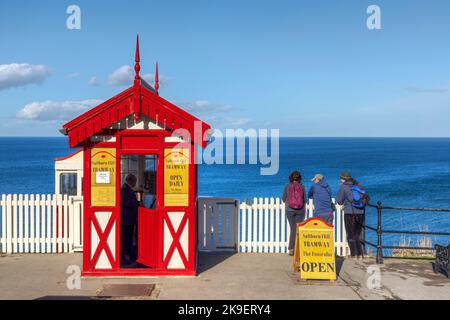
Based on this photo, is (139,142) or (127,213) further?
(127,213)

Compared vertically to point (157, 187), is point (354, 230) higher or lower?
lower

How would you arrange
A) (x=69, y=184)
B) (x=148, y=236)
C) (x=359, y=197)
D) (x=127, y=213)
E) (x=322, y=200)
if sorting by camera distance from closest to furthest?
(x=148, y=236), (x=127, y=213), (x=322, y=200), (x=359, y=197), (x=69, y=184)

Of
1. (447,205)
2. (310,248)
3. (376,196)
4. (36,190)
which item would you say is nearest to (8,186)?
(36,190)

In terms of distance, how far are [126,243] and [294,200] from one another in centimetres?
373

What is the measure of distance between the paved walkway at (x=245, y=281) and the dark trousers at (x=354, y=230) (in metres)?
0.43

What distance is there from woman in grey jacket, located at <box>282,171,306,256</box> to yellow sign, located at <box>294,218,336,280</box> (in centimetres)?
154

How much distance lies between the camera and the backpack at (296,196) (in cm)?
1081

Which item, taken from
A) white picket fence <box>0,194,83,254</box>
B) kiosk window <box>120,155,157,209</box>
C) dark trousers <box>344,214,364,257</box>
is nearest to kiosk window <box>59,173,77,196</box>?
white picket fence <box>0,194,83,254</box>

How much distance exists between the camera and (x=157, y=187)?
30.1ft

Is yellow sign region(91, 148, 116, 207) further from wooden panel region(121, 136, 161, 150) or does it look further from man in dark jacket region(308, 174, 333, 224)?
man in dark jacket region(308, 174, 333, 224)

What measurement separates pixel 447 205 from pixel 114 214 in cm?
4544

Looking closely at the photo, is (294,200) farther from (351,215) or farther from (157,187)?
(157,187)

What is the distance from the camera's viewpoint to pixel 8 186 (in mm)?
66812

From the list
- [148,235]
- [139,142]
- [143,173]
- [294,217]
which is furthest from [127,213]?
[294,217]
